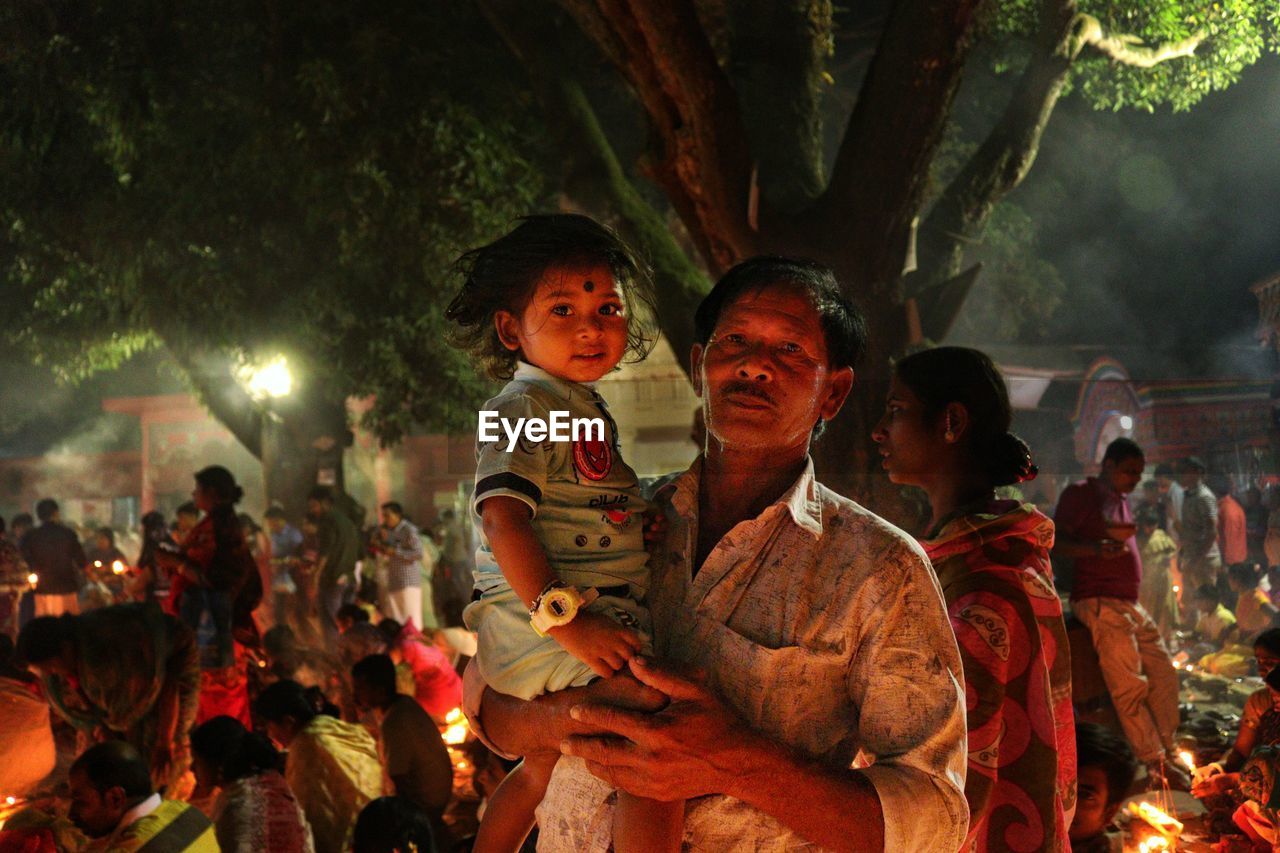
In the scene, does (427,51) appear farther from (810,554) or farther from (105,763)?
(810,554)

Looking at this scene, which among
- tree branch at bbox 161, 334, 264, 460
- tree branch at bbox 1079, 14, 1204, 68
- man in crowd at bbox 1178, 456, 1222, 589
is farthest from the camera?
tree branch at bbox 161, 334, 264, 460

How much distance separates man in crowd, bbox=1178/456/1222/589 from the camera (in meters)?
10.1

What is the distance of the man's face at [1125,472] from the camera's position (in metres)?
7.23

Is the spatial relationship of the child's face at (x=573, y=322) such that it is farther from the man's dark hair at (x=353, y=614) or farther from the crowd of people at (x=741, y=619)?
the man's dark hair at (x=353, y=614)

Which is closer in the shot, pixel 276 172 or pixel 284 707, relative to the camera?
pixel 284 707

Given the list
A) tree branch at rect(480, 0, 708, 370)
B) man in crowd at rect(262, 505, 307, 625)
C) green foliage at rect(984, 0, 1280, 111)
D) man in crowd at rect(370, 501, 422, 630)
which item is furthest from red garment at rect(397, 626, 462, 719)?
man in crowd at rect(262, 505, 307, 625)

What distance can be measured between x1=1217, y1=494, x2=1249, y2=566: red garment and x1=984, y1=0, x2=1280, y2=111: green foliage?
11.6 feet

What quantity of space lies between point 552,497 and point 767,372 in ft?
1.70

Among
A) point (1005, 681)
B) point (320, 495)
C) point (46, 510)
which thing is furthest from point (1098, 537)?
point (46, 510)

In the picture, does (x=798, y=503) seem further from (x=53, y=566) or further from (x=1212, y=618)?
(x=53, y=566)

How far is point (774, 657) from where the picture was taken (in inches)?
72.2

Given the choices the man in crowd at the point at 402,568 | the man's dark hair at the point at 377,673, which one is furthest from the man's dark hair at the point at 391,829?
the man in crowd at the point at 402,568

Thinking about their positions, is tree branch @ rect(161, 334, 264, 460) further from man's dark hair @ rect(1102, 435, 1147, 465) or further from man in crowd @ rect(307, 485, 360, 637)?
man's dark hair @ rect(1102, 435, 1147, 465)

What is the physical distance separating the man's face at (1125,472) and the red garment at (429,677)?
4.66 m
